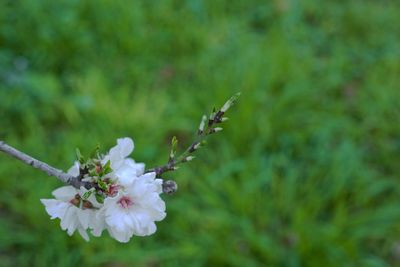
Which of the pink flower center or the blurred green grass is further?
the blurred green grass

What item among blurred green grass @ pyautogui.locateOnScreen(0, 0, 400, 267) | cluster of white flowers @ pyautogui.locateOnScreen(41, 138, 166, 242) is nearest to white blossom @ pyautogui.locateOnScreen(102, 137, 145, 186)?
cluster of white flowers @ pyautogui.locateOnScreen(41, 138, 166, 242)

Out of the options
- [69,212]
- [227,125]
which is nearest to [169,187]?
[69,212]

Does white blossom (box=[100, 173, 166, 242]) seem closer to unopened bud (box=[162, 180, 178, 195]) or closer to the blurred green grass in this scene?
unopened bud (box=[162, 180, 178, 195])

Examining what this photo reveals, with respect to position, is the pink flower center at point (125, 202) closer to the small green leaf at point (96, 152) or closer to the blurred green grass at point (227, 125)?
the small green leaf at point (96, 152)

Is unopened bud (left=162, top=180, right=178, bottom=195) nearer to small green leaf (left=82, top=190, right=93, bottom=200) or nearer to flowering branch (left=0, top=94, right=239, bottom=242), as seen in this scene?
flowering branch (left=0, top=94, right=239, bottom=242)

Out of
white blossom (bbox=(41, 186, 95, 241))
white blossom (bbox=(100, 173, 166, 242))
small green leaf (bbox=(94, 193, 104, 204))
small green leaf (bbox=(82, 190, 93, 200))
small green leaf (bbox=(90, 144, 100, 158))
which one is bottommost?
white blossom (bbox=(100, 173, 166, 242))

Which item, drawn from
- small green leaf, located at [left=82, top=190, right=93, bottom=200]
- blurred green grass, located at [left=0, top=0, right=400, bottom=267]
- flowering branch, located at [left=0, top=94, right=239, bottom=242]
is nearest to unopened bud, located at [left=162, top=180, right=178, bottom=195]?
flowering branch, located at [left=0, top=94, right=239, bottom=242]

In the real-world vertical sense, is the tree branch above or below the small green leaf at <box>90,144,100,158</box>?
below
